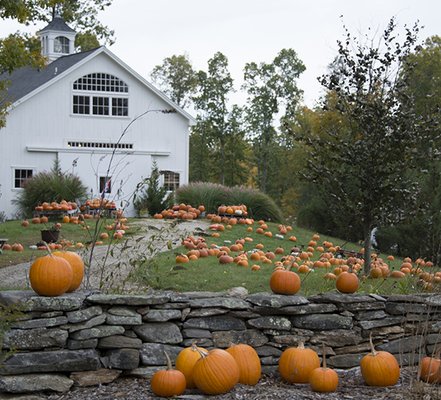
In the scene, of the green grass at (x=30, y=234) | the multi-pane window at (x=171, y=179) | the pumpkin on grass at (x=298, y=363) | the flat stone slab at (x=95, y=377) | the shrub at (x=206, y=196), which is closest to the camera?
the flat stone slab at (x=95, y=377)

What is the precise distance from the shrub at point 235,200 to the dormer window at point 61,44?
1733 cm

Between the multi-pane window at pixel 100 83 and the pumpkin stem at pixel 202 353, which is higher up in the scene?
the multi-pane window at pixel 100 83

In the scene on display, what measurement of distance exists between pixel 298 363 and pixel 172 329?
39.6 inches

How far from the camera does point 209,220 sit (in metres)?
17.8

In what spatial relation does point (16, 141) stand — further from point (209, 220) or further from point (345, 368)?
point (345, 368)

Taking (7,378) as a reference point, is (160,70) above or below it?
above

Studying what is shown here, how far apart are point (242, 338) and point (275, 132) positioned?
124ft

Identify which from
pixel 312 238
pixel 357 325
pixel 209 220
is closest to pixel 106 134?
pixel 209 220

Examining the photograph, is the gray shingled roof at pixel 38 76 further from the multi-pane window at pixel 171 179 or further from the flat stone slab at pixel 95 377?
the flat stone slab at pixel 95 377

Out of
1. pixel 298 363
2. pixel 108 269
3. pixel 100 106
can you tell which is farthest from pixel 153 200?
pixel 298 363

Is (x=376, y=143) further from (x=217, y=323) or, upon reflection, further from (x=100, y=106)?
(x=100, y=106)

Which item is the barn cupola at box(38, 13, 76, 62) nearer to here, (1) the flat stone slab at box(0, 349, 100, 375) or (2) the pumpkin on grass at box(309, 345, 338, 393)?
(1) the flat stone slab at box(0, 349, 100, 375)

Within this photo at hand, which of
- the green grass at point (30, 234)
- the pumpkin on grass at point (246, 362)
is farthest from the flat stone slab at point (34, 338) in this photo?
the green grass at point (30, 234)

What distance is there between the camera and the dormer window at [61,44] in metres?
34.7
